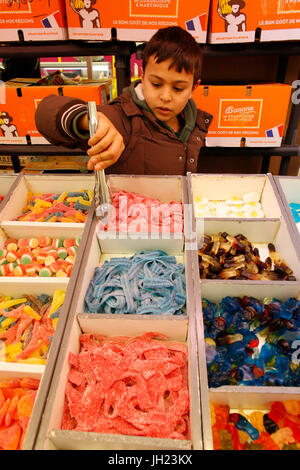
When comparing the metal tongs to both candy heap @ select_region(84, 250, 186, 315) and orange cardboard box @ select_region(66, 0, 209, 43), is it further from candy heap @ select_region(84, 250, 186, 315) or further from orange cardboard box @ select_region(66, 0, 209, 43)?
orange cardboard box @ select_region(66, 0, 209, 43)

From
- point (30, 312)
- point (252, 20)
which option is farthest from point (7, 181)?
point (252, 20)

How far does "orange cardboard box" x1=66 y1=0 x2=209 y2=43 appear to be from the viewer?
2.10m

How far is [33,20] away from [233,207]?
1906 millimetres

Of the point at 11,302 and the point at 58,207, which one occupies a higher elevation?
the point at 58,207

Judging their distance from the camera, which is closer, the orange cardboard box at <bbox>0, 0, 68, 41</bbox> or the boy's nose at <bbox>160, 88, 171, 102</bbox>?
the boy's nose at <bbox>160, 88, 171, 102</bbox>

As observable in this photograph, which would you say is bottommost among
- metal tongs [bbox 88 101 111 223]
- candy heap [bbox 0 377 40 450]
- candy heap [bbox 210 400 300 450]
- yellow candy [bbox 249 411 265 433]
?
yellow candy [bbox 249 411 265 433]

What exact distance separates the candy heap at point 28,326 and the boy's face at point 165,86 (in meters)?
1.08

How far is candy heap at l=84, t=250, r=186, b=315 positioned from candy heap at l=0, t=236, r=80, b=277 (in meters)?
0.17

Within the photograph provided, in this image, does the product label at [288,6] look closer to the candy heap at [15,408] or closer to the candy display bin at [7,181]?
the candy display bin at [7,181]

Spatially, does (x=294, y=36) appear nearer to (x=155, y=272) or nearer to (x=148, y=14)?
(x=148, y=14)

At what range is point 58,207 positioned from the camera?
5.74 ft

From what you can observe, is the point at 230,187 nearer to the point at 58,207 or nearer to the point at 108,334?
the point at 58,207

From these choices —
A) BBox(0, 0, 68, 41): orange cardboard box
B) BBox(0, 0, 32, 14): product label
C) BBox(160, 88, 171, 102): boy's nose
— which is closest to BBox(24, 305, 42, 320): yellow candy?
BBox(160, 88, 171, 102): boy's nose
